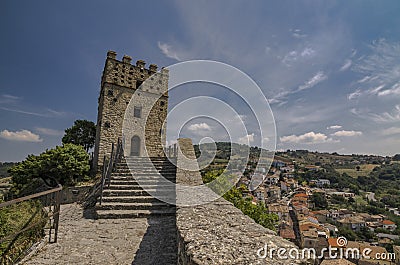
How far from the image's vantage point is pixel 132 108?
50.0ft

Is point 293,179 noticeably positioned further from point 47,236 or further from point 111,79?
point 47,236

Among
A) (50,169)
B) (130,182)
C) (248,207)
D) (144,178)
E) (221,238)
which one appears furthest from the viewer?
(50,169)

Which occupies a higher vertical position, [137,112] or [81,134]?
[137,112]

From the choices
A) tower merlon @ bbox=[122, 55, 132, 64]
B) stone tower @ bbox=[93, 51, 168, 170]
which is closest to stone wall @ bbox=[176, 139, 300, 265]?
stone tower @ bbox=[93, 51, 168, 170]

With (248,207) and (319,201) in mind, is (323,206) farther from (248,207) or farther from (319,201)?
(248,207)

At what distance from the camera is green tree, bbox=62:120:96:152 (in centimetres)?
1975

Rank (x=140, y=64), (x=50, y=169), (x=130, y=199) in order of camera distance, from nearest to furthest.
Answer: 1. (x=130, y=199)
2. (x=50, y=169)
3. (x=140, y=64)

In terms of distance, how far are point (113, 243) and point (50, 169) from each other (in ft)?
41.5

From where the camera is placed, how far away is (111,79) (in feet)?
48.0

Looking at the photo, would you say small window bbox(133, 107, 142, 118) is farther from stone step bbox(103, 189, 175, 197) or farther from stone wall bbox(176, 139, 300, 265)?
stone wall bbox(176, 139, 300, 265)

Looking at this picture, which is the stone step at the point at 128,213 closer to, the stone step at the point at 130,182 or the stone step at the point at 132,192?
the stone step at the point at 132,192

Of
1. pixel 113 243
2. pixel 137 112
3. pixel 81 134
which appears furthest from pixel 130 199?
pixel 81 134

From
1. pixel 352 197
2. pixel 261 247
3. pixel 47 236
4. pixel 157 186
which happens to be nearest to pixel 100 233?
pixel 47 236

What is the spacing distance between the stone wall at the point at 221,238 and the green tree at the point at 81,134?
1983 cm
